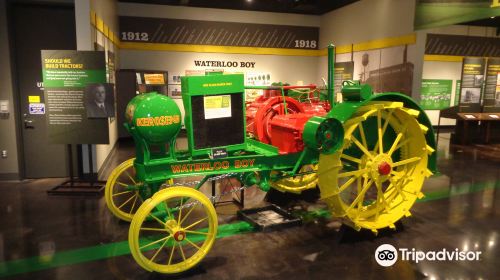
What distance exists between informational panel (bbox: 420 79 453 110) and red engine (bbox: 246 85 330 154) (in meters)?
6.88

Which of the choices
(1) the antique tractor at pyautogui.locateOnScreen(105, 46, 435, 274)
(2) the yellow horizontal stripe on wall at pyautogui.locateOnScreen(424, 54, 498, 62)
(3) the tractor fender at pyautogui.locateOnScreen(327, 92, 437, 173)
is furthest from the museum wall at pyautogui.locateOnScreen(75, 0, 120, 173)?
(2) the yellow horizontal stripe on wall at pyautogui.locateOnScreen(424, 54, 498, 62)

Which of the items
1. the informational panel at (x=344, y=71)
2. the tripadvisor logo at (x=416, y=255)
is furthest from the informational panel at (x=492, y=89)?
the tripadvisor logo at (x=416, y=255)

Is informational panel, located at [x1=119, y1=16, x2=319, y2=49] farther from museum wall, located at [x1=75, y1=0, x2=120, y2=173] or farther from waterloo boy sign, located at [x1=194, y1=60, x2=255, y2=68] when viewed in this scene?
museum wall, located at [x1=75, y1=0, x2=120, y2=173]

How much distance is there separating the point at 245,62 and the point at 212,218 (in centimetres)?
884

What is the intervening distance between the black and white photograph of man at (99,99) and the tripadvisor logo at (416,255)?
364 centimetres

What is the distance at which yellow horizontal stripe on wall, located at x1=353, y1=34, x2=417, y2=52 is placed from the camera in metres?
8.05

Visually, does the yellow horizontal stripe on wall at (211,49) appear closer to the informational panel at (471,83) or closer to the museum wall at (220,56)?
the museum wall at (220,56)

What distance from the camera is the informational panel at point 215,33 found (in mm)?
10297

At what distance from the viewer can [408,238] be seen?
376cm

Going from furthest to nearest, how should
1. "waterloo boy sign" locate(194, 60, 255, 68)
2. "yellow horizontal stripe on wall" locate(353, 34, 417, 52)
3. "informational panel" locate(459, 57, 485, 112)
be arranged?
"waterloo boy sign" locate(194, 60, 255, 68) < "informational panel" locate(459, 57, 485, 112) < "yellow horizontal stripe on wall" locate(353, 34, 417, 52)

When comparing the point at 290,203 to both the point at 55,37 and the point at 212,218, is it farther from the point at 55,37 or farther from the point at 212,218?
the point at 55,37

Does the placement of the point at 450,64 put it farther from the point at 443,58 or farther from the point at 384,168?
the point at 384,168

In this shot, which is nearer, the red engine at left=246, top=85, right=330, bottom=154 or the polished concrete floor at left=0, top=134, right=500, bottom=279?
the polished concrete floor at left=0, top=134, right=500, bottom=279

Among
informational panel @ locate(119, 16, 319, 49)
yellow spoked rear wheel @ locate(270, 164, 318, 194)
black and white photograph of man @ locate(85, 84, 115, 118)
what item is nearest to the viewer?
yellow spoked rear wheel @ locate(270, 164, 318, 194)
